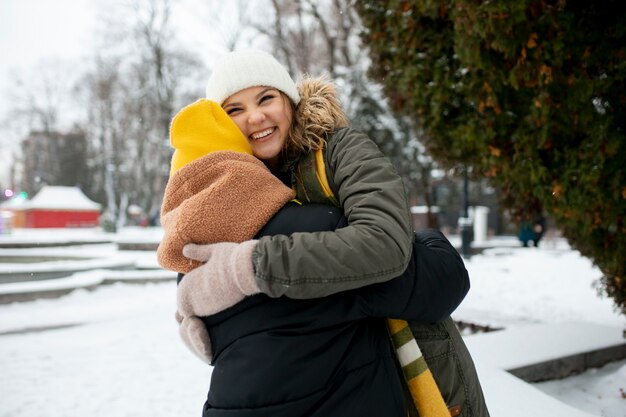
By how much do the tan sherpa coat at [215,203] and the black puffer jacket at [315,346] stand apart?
0.07 metres

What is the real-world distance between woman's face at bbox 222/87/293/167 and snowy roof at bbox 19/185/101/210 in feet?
107

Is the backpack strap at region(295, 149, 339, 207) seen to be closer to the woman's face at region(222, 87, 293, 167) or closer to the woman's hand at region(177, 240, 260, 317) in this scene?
the woman's face at region(222, 87, 293, 167)

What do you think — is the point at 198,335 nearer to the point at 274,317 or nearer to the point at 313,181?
the point at 274,317

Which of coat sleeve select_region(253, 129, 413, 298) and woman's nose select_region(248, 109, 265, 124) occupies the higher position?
woman's nose select_region(248, 109, 265, 124)

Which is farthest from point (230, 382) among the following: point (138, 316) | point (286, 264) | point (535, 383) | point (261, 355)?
point (138, 316)

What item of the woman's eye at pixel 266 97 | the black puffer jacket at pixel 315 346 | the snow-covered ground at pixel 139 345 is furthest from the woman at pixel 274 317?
the snow-covered ground at pixel 139 345

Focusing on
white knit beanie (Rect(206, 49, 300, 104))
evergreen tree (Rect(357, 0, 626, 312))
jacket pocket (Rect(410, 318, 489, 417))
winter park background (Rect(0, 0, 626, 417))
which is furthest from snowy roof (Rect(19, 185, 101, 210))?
jacket pocket (Rect(410, 318, 489, 417))

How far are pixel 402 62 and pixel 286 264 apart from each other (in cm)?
384

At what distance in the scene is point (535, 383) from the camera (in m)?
3.95

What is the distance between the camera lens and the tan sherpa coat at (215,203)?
4.25 feet

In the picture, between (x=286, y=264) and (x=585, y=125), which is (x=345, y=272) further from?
(x=585, y=125)

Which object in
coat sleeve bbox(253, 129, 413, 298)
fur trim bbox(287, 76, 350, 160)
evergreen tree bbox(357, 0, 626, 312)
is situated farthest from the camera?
evergreen tree bbox(357, 0, 626, 312)

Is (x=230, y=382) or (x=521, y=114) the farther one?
(x=521, y=114)

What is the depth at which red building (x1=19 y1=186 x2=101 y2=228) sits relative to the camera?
29.5 meters
